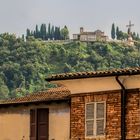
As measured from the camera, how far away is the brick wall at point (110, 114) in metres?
40.2

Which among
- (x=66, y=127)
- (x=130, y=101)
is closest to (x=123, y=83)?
(x=130, y=101)

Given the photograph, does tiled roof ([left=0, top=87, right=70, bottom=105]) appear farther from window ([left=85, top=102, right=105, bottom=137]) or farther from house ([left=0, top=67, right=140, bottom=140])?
window ([left=85, top=102, right=105, bottom=137])

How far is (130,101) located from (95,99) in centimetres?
170

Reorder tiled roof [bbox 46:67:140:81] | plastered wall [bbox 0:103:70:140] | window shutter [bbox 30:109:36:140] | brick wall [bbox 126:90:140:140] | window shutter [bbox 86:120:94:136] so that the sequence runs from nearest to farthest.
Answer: tiled roof [bbox 46:67:140:81] → brick wall [bbox 126:90:140:140] → window shutter [bbox 86:120:94:136] → plastered wall [bbox 0:103:70:140] → window shutter [bbox 30:109:36:140]

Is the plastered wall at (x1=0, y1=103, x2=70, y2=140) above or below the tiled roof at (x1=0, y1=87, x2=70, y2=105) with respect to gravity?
below

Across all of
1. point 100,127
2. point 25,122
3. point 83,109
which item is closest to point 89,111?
point 83,109

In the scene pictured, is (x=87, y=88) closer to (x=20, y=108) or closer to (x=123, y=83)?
(x=123, y=83)

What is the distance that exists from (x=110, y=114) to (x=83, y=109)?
1358 millimetres

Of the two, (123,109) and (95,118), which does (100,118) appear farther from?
(123,109)

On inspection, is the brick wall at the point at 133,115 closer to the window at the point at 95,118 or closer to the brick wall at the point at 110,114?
the brick wall at the point at 110,114

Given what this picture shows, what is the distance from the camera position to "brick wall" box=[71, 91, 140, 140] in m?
40.2

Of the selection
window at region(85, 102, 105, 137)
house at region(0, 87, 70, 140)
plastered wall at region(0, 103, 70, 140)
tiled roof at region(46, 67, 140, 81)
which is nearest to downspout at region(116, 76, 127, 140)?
tiled roof at region(46, 67, 140, 81)

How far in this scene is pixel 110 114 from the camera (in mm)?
41062

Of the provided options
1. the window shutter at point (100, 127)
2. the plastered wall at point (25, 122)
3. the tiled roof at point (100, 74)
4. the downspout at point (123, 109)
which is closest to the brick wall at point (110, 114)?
the downspout at point (123, 109)
